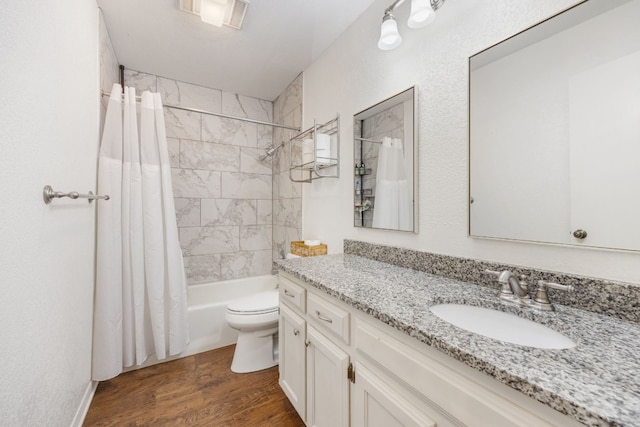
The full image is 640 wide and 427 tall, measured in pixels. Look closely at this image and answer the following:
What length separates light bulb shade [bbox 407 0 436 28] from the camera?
108cm

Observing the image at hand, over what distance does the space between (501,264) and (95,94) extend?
2.32 meters

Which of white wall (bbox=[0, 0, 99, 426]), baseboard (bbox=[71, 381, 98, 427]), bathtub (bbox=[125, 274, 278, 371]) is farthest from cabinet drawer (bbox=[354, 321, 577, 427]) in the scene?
bathtub (bbox=[125, 274, 278, 371])

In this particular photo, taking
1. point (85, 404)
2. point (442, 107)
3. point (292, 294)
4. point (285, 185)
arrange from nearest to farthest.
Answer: point (442, 107) < point (292, 294) < point (85, 404) < point (285, 185)

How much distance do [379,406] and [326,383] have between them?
1.04 feet

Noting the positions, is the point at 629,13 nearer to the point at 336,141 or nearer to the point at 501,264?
the point at 501,264

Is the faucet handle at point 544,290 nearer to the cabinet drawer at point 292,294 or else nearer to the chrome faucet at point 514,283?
the chrome faucet at point 514,283

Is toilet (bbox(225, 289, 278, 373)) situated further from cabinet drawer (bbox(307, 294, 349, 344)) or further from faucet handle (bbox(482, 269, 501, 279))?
faucet handle (bbox(482, 269, 501, 279))

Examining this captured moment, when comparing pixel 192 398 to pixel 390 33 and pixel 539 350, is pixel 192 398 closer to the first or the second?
pixel 539 350

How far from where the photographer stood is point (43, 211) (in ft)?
3.12

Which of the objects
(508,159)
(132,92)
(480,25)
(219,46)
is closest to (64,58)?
(132,92)

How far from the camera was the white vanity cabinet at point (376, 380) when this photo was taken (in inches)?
21.0

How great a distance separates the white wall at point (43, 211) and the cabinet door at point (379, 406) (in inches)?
39.5

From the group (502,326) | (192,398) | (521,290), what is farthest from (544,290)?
(192,398)

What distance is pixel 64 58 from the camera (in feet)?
3.67
